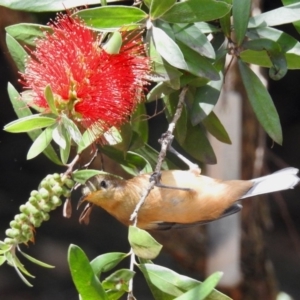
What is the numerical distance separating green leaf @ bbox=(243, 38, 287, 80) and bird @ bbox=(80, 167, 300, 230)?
9.2 inches

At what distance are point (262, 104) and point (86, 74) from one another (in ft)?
0.87

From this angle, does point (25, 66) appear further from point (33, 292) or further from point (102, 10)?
point (33, 292)

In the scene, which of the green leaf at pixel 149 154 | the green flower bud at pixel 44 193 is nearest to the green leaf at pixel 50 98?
the green flower bud at pixel 44 193

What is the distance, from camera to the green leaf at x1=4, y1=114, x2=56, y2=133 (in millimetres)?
742

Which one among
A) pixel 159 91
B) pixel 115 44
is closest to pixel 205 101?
pixel 159 91

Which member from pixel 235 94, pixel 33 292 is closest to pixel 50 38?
pixel 235 94

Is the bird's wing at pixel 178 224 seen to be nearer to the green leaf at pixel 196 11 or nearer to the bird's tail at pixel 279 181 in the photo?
the bird's tail at pixel 279 181

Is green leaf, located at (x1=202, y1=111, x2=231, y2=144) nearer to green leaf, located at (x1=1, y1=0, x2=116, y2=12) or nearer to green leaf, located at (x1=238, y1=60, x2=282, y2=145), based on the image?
green leaf, located at (x1=238, y1=60, x2=282, y2=145)

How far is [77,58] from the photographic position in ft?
2.62

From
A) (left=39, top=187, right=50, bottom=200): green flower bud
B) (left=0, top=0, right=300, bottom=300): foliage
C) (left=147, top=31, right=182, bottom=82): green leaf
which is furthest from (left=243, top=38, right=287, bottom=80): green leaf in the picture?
(left=39, top=187, right=50, bottom=200): green flower bud

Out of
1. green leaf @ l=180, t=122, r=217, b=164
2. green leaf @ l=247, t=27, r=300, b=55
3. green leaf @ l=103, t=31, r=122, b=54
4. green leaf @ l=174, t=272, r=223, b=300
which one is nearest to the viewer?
green leaf @ l=174, t=272, r=223, b=300

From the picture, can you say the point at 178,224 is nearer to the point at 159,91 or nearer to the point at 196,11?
the point at 159,91

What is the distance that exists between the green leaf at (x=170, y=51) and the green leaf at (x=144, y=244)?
0.20 meters

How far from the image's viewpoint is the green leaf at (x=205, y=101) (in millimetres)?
889
